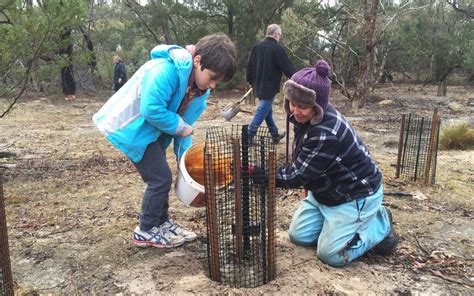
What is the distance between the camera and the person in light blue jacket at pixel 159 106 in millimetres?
2482

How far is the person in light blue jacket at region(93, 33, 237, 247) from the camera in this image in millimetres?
2482

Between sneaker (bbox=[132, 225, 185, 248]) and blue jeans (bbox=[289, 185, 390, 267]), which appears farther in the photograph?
sneaker (bbox=[132, 225, 185, 248])

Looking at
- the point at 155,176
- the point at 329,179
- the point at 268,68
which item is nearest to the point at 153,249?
the point at 155,176

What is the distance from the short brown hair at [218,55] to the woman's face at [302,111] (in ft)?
1.32

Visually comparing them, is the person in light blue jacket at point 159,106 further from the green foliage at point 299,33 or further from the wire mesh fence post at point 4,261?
the green foliage at point 299,33

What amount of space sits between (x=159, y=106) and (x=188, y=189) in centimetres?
49

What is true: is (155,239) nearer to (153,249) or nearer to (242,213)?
(153,249)

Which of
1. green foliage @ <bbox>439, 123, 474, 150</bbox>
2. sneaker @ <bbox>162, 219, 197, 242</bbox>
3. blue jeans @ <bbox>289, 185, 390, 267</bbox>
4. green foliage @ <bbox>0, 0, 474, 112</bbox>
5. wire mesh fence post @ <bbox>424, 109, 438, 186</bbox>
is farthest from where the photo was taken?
green foliage @ <bbox>0, 0, 474, 112</bbox>

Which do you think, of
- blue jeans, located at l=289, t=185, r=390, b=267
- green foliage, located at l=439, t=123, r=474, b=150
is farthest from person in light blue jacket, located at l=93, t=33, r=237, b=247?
green foliage, located at l=439, t=123, r=474, b=150

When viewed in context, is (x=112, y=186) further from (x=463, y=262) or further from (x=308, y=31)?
(x=308, y=31)

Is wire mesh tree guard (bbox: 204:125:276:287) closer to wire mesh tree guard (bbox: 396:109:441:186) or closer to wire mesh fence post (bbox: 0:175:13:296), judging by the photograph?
wire mesh fence post (bbox: 0:175:13:296)

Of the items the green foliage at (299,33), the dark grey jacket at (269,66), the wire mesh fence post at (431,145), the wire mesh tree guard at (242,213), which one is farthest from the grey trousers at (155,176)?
the green foliage at (299,33)

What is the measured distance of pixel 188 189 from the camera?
8.37ft

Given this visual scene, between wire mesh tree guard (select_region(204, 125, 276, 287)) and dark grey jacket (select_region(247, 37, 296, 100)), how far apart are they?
3204mm
